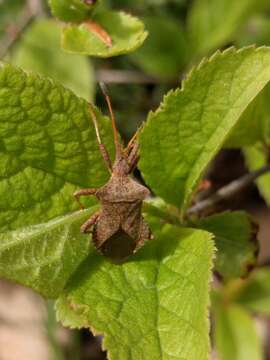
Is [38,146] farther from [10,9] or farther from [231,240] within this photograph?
[10,9]

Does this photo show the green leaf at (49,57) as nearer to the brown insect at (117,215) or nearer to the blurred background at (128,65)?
the blurred background at (128,65)

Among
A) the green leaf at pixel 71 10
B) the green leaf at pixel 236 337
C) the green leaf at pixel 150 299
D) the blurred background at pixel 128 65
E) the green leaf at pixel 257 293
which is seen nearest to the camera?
the green leaf at pixel 150 299

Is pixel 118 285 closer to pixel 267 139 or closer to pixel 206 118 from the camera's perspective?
pixel 206 118

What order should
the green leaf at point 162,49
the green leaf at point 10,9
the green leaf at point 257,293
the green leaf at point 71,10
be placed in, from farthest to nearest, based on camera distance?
the green leaf at point 10,9, the green leaf at point 162,49, the green leaf at point 257,293, the green leaf at point 71,10

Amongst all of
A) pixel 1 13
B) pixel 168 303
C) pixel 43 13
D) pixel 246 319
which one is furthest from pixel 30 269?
pixel 1 13

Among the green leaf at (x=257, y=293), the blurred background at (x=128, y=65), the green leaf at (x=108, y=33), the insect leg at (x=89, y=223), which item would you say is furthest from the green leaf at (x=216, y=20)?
the insect leg at (x=89, y=223)

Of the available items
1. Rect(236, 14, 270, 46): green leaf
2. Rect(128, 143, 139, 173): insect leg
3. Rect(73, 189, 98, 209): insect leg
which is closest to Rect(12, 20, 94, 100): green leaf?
Rect(236, 14, 270, 46): green leaf
